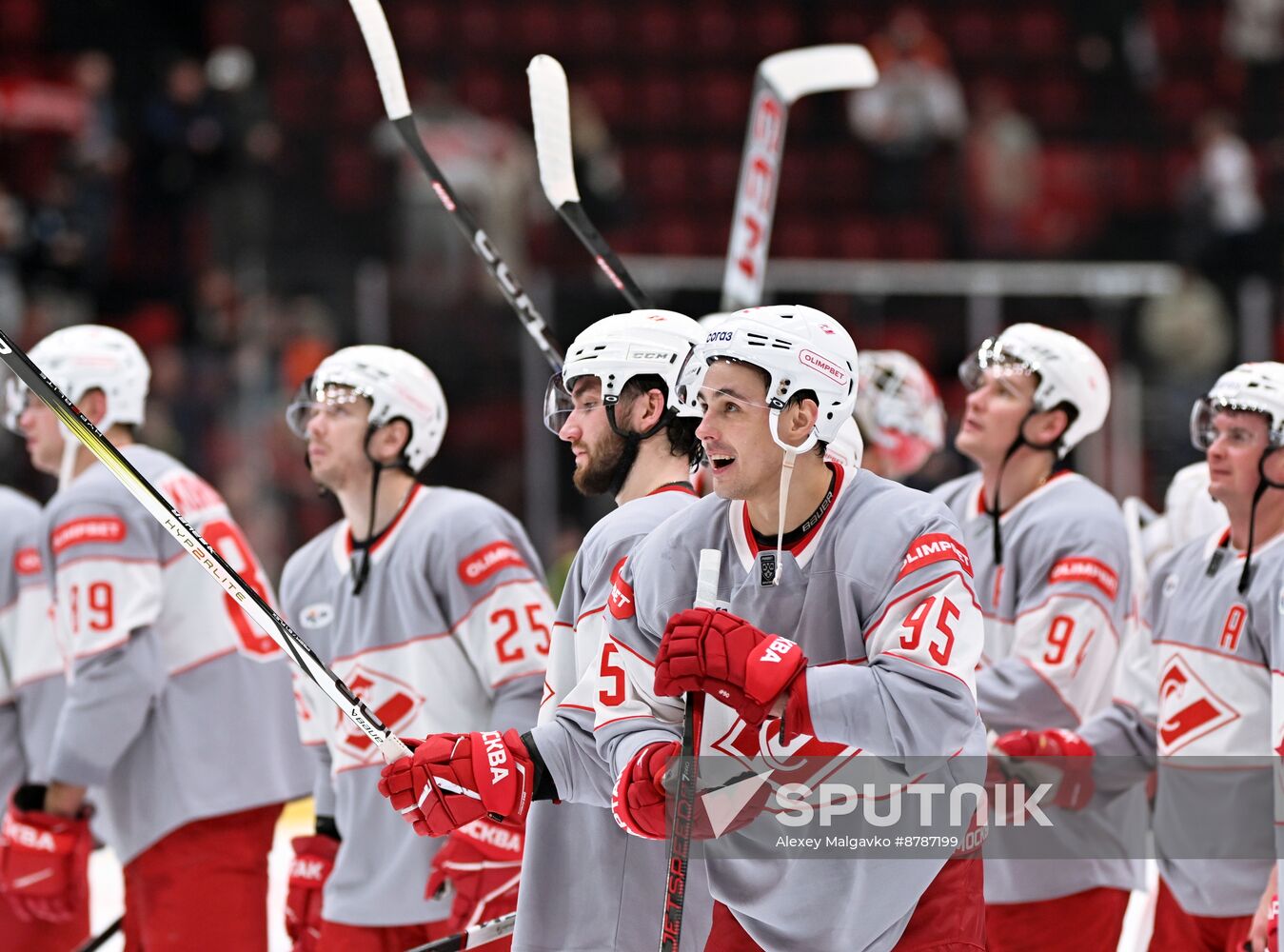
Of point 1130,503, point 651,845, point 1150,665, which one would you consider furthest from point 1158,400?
point 651,845

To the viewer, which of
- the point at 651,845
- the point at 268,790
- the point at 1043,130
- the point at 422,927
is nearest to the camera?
the point at 651,845

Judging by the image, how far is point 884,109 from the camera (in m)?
10.9

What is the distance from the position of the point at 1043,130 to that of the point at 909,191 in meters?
1.40

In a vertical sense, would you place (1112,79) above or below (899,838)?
above

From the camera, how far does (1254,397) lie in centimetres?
361


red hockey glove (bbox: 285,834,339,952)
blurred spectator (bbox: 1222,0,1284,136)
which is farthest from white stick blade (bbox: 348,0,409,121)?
blurred spectator (bbox: 1222,0,1284,136)

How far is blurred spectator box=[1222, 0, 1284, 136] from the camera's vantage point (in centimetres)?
1172

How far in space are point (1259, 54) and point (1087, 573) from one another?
29.0 ft

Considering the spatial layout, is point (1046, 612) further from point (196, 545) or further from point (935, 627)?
point (196, 545)

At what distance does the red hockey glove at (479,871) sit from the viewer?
3.47 meters

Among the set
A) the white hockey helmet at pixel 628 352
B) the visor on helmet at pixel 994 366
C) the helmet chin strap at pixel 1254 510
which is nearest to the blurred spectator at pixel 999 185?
the visor on helmet at pixel 994 366

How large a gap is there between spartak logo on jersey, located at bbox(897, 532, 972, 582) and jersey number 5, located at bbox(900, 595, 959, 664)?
0.05m

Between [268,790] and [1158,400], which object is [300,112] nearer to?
[1158,400]

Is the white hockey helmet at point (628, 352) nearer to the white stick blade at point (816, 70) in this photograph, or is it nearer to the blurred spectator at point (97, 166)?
the white stick blade at point (816, 70)
